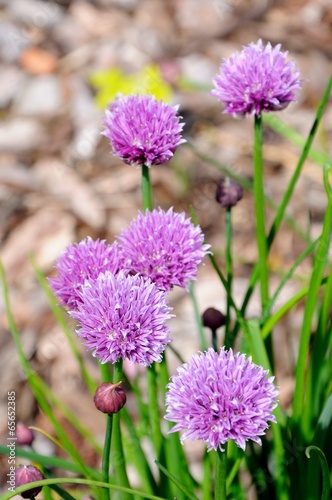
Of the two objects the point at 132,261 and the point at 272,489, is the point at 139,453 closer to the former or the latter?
the point at 272,489

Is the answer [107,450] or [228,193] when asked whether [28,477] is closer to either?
[107,450]

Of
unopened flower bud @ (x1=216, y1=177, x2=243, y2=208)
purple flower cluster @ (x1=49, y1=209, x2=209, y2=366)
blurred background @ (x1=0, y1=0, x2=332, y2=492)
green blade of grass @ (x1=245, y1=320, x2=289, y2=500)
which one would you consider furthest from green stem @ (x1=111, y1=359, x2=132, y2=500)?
blurred background @ (x1=0, y1=0, x2=332, y2=492)

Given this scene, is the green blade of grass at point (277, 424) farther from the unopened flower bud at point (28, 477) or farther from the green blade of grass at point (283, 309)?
the unopened flower bud at point (28, 477)

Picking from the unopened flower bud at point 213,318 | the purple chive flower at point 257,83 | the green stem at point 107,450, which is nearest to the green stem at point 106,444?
the green stem at point 107,450

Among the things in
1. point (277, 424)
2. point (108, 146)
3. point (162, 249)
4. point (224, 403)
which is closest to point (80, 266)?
point (162, 249)

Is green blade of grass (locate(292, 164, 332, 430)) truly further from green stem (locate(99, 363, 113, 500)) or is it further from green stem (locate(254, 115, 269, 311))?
green stem (locate(99, 363, 113, 500))
